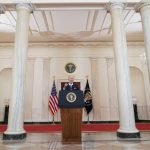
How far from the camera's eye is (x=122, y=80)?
677 centimetres

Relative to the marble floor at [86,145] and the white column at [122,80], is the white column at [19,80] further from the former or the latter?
the white column at [122,80]

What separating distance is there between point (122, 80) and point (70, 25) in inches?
221

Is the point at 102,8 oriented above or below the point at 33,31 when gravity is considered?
below

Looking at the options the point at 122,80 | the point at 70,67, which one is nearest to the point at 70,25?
the point at 70,67

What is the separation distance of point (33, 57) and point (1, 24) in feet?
10.9

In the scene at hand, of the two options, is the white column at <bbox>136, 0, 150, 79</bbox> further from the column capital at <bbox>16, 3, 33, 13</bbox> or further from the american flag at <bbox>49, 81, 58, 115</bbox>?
the american flag at <bbox>49, 81, 58, 115</bbox>

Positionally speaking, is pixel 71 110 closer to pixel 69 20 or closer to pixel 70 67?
pixel 69 20

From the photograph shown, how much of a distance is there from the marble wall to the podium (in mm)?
7422

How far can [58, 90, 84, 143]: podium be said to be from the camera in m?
5.18

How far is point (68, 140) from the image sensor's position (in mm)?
5473

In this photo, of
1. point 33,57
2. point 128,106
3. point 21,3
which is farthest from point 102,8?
point 33,57

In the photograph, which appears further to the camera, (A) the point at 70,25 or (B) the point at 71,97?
(A) the point at 70,25

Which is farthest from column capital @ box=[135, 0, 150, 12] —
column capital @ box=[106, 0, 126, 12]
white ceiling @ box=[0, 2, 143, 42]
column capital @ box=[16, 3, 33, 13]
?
column capital @ box=[16, 3, 33, 13]

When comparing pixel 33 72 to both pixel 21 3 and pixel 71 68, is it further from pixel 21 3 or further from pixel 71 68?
pixel 21 3
